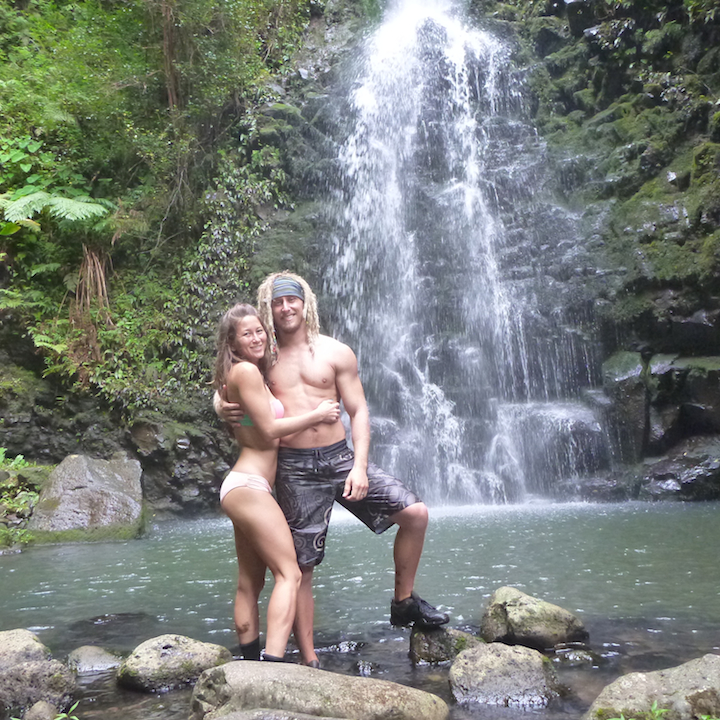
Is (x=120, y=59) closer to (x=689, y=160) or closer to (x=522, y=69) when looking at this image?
(x=522, y=69)

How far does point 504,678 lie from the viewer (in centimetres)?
289

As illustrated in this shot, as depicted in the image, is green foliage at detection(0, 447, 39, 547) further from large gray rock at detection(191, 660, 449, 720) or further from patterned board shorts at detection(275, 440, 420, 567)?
large gray rock at detection(191, 660, 449, 720)

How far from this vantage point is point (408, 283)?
42.2ft

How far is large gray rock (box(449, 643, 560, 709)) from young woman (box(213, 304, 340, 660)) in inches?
30.7

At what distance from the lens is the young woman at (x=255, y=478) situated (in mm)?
3021

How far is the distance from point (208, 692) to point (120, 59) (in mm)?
13496

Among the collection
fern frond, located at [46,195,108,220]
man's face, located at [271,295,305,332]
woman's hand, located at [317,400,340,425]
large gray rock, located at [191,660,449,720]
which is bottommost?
large gray rock, located at [191,660,449,720]

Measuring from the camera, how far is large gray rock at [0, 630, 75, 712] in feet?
9.67

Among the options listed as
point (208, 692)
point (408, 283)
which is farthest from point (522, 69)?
point (208, 692)

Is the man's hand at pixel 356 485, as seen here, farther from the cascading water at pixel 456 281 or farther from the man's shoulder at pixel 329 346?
the cascading water at pixel 456 281

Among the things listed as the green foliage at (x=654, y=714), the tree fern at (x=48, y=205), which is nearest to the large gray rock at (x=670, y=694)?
the green foliage at (x=654, y=714)

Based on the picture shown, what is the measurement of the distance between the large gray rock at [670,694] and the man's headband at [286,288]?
2.10m

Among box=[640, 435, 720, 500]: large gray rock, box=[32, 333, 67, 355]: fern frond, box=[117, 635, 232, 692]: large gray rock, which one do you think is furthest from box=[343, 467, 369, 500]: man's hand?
box=[32, 333, 67, 355]: fern frond

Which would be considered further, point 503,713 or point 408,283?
point 408,283
